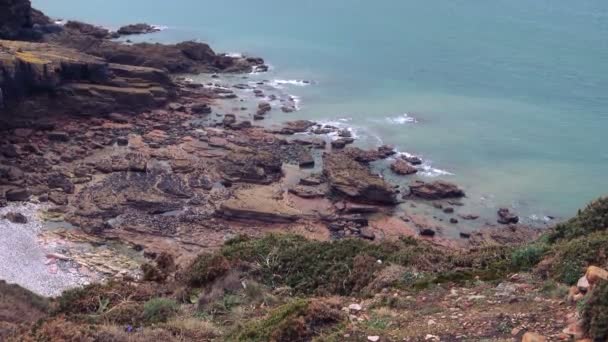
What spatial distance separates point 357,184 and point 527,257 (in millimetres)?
21595

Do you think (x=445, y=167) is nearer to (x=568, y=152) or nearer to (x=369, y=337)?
(x=568, y=152)

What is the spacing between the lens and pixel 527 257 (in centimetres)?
1496

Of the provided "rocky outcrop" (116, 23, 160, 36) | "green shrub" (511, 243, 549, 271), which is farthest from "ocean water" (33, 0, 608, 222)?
"green shrub" (511, 243, 549, 271)

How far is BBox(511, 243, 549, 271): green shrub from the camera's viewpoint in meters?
14.7

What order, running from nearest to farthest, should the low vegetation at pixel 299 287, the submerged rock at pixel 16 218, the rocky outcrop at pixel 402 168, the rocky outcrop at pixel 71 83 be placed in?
the low vegetation at pixel 299 287 < the submerged rock at pixel 16 218 < the rocky outcrop at pixel 402 168 < the rocky outcrop at pixel 71 83

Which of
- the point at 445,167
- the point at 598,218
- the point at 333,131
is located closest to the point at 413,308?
the point at 598,218

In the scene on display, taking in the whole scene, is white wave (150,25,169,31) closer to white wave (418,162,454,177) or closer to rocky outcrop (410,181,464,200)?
white wave (418,162,454,177)

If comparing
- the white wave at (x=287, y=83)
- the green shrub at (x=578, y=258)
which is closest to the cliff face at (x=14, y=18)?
the white wave at (x=287, y=83)

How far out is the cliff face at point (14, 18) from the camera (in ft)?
177

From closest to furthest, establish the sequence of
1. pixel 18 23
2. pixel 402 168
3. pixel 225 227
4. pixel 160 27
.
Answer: pixel 225 227
pixel 402 168
pixel 18 23
pixel 160 27

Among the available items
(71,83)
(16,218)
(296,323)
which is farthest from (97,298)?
(71,83)

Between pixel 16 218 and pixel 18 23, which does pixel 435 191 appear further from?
pixel 18 23

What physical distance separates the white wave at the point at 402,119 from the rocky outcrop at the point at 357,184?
11.9 metres

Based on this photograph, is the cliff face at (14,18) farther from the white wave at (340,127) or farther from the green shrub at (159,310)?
the green shrub at (159,310)
